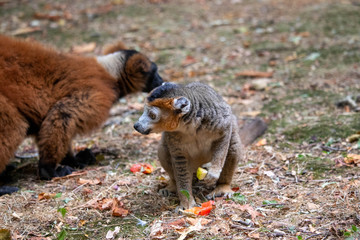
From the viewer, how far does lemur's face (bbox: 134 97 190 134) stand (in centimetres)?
408

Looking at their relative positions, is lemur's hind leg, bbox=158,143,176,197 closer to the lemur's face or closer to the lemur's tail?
the lemur's face

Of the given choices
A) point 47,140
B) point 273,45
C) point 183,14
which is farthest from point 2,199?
point 183,14

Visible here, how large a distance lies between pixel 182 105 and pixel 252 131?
246cm

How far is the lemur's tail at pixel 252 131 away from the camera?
6215mm

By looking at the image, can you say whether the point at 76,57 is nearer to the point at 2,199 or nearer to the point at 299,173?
the point at 2,199

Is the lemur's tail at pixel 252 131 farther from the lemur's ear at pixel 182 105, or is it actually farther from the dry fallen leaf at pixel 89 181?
the lemur's ear at pixel 182 105

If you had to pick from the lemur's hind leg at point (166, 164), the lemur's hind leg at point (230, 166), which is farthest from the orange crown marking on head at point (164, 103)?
the lemur's hind leg at point (230, 166)

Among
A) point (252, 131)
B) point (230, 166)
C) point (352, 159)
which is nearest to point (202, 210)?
point (230, 166)

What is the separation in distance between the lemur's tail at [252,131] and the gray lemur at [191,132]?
147 cm

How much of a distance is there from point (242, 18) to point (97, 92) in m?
6.90

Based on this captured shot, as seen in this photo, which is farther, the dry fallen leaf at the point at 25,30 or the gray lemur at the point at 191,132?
the dry fallen leaf at the point at 25,30

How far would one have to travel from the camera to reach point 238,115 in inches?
291

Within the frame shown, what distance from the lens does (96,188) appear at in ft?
16.8

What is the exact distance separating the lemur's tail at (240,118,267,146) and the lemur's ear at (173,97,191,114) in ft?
7.37
